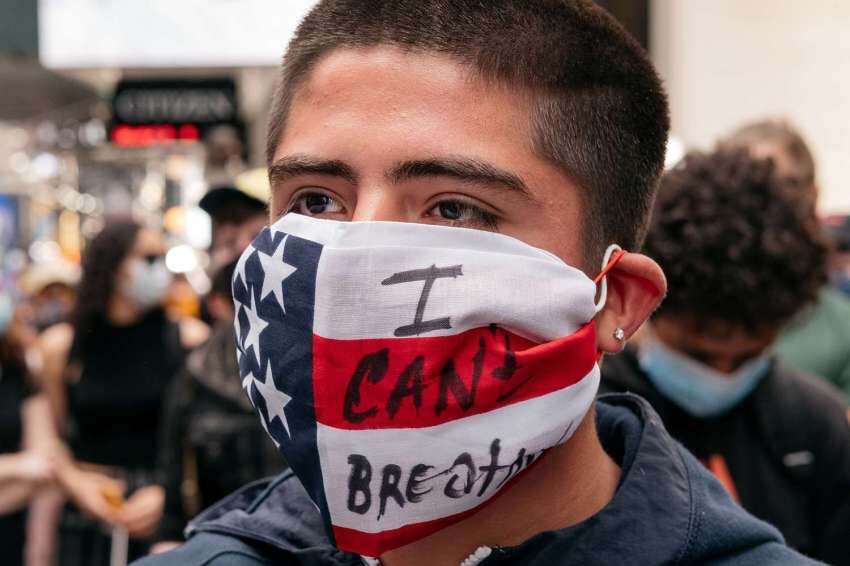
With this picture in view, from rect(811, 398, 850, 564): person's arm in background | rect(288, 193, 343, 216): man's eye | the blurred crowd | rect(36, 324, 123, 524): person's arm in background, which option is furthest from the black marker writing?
rect(36, 324, 123, 524): person's arm in background

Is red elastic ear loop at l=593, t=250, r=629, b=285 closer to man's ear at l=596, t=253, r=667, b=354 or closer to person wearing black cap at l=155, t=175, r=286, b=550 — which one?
man's ear at l=596, t=253, r=667, b=354

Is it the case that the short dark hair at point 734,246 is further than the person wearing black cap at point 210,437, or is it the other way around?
the person wearing black cap at point 210,437

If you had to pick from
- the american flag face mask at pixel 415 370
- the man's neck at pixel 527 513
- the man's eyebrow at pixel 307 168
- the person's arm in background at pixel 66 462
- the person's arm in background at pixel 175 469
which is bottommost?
the person's arm in background at pixel 66 462

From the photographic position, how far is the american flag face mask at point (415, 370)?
1.58 metres

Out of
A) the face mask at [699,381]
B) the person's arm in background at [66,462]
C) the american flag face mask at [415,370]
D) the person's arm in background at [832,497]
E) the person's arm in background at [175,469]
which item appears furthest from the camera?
the person's arm in background at [66,462]

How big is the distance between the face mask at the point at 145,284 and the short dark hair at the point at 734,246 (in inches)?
120

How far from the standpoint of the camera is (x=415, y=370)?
5.16 feet

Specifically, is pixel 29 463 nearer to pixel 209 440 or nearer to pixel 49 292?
pixel 209 440

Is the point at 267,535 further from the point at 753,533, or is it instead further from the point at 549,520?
the point at 753,533

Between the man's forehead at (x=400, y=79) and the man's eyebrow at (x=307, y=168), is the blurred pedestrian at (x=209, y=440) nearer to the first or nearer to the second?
the man's eyebrow at (x=307, y=168)

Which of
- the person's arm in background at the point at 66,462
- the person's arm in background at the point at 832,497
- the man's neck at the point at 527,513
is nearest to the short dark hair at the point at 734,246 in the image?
the person's arm in background at the point at 832,497

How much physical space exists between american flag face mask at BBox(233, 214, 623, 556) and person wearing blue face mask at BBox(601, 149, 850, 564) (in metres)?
1.15

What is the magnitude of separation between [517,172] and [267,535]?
74cm

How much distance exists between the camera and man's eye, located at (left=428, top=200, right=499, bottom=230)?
1.68 meters
